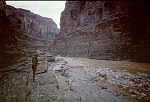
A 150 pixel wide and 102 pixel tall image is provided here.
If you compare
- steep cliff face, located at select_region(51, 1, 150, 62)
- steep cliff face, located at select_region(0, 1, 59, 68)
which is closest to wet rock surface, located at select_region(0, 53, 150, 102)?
steep cliff face, located at select_region(0, 1, 59, 68)

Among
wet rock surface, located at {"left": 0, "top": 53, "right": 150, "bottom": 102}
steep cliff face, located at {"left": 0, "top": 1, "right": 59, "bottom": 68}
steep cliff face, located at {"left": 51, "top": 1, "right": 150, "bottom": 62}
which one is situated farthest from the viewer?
steep cliff face, located at {"left": 51, "top": 1, "right": 150, "bottom": 62}

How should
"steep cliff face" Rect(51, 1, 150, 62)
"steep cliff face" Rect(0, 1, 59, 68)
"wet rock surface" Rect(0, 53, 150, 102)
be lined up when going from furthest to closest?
"steep cliff face" Rect(51, 1, 150, 62) → "steep cliff face" Rect(0, 1, 59, 68) → "wet rock surface" Rect(0, 53, 150, 102)

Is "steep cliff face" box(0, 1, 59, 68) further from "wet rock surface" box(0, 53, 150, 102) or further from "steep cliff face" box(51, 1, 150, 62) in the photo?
"steep cliff face" box(51, 1, 150, 62)

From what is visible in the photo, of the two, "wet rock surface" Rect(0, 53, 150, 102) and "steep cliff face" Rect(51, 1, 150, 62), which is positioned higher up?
"steep cliff face" Rect(51, 1, 150, 62)

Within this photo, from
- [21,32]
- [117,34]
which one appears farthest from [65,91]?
[21,32]

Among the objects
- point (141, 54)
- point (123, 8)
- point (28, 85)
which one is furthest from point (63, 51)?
point (28, 85)

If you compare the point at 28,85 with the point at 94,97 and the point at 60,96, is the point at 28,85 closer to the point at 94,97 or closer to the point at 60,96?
the point at 60,96

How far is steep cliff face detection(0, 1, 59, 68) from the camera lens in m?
13.9

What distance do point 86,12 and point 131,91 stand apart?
1491 inches

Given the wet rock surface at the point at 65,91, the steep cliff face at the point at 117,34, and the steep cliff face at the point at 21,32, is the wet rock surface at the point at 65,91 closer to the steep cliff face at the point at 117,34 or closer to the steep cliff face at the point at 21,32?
the steep cliff face at the point at 21,32

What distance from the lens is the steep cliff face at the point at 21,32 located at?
45.8 feet

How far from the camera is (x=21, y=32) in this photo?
50.7 m

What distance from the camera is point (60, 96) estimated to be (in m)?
7.85

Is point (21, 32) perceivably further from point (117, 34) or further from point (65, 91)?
point (65, 91)
